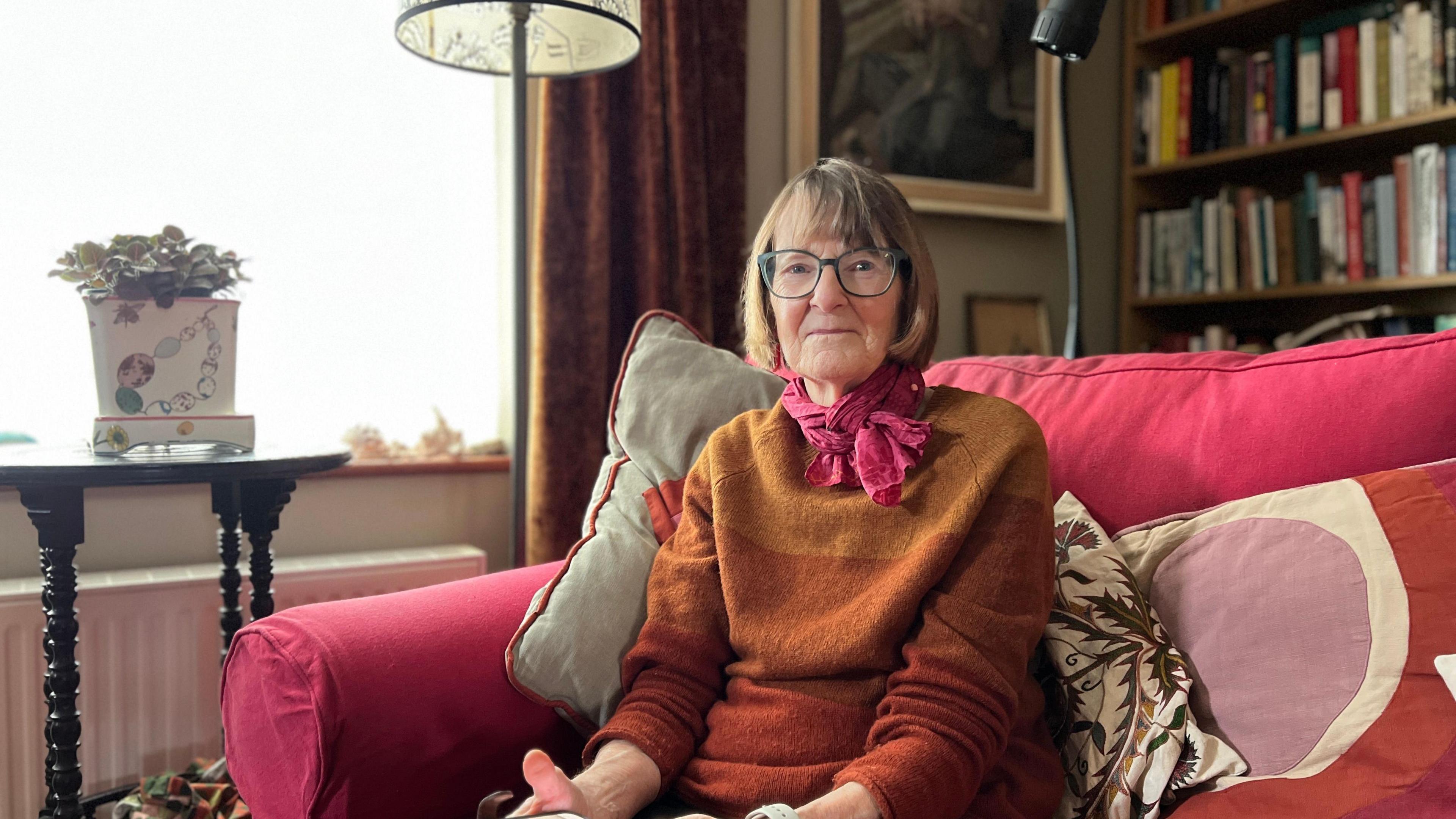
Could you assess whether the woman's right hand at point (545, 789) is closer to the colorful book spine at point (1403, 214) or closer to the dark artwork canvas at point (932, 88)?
the dark artwork canvas at point (932, 88)

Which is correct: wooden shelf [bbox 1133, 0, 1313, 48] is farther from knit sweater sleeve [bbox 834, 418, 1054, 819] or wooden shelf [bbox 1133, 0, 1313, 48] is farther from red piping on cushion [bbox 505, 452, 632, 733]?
red piping on cushion [bbox 505, 452, 632, 733]

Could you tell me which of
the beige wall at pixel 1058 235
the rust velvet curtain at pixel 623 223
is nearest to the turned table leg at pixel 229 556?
the rust velvet curtain at pixel 623 223

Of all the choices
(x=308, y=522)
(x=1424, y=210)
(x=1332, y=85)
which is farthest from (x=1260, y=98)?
(x=308, y=522)

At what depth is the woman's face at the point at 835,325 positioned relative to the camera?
3.46ft

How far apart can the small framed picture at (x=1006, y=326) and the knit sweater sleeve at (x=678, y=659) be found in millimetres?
1853

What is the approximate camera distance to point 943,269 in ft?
9.21

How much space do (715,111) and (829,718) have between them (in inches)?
65.0

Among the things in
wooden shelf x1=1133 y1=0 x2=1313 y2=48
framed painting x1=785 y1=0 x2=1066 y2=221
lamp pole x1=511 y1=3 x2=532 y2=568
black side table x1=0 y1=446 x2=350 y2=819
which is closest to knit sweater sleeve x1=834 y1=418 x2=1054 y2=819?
black side table x1=0 y1=446 x2=350 y2=819

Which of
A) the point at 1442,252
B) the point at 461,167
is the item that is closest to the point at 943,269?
the point at 1442,252

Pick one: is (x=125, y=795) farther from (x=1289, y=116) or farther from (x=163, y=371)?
(x=1289, y=116)

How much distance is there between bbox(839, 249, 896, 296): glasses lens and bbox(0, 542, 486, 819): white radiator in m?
1.24

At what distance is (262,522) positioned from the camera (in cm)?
151

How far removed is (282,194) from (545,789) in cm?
155

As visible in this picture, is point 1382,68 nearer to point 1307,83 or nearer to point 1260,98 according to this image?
point 1307,83
